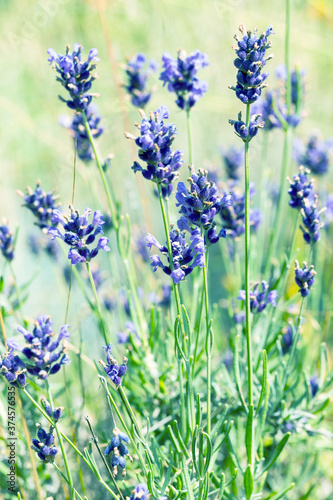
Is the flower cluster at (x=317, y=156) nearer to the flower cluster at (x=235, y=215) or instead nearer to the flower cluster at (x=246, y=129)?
the flower cluster at (x=235, y=215)

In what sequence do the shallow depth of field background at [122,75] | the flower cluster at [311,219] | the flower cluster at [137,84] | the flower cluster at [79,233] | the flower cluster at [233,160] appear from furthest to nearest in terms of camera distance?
1. the shallow depth of field background at [122,75]
2. the flower cluster at [233,160]
3. the flower cluster at [137,84]
4. the flower cluster at [311,219]
5. the flower cluster at [79,233]

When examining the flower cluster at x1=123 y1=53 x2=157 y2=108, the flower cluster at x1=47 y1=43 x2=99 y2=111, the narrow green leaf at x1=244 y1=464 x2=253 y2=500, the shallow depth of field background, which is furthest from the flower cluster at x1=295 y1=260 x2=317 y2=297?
the shallow depth of field background

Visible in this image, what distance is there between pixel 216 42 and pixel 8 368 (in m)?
2.14

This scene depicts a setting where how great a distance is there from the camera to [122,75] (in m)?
2.29

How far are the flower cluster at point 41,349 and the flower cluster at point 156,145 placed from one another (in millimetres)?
268

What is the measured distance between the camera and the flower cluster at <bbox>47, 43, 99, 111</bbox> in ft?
2.59

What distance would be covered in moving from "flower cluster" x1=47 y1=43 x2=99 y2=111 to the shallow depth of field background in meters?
1.17

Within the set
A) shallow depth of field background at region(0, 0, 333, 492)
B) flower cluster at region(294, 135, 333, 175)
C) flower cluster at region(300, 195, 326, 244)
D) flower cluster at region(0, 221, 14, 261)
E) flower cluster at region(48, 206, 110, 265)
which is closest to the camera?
flower cluster at region(48, 206, 110, 265)

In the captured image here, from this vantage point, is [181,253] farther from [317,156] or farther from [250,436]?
[317,156]

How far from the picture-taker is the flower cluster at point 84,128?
1.02 meters

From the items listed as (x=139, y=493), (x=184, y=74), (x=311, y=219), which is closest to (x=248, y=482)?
(x=139, y=493)

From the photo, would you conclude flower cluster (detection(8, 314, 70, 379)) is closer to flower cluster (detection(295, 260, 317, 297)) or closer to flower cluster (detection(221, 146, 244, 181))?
flower cluster (detection(295, 260, 317, 297))

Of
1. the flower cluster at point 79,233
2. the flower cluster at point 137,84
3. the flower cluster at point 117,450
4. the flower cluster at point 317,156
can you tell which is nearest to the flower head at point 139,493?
the flower cluster at point 117,450

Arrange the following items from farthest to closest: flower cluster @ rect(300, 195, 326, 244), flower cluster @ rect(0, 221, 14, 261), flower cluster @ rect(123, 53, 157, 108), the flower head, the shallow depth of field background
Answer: the shallow depth of field background → flower cluster @ rect(123, 53, 157, 108) → flower cluster @ rect(0, 221, 14, 261) → flower cluster @ rect(300, 195, 326, 244) → the flower head
